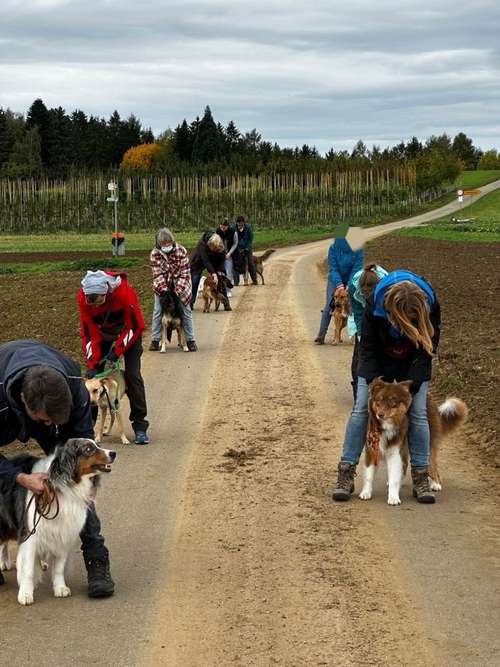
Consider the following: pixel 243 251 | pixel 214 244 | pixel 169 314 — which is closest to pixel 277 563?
pixel 169 314

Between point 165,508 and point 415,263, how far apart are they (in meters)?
29.0

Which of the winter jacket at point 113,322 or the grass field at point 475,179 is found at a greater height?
the grass field at point 475,179

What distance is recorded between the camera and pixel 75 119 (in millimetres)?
140625

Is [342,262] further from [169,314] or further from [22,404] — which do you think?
[22,404]

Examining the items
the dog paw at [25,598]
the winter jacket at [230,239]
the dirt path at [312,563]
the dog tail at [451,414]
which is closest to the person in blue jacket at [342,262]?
the dirt path at [312,563]

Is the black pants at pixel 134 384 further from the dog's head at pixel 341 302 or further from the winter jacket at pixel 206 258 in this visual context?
the winter jacket at pixel 206 258

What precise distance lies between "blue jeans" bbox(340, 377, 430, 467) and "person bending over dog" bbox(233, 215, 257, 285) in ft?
67.6

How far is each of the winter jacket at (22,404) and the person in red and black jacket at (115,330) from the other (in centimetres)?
421

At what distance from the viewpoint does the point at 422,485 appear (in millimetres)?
9578

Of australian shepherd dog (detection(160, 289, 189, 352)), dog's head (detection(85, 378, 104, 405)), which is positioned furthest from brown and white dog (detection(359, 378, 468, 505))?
australian shepherd dog (detection(160, 289, 189, 352))

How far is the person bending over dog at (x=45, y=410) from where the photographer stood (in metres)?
6.47

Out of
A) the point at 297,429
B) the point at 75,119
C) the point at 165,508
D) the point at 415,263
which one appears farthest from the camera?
the point at 75,119

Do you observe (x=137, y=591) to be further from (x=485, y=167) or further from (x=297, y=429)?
(x=485, y=167)

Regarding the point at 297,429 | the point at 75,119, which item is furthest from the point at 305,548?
the point at 75,119
